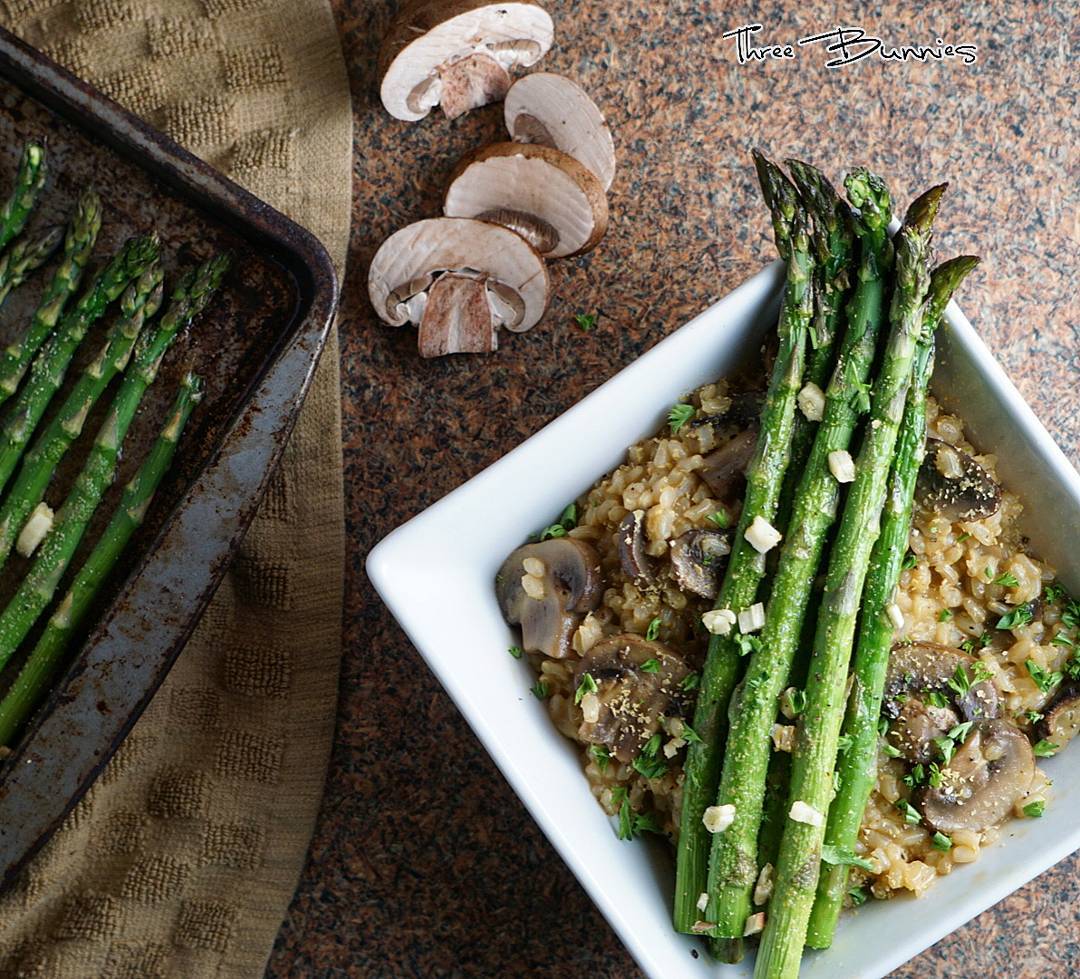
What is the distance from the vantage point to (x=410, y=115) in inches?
140

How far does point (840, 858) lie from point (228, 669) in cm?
189

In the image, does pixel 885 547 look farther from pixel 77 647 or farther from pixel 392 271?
pixel 77 647

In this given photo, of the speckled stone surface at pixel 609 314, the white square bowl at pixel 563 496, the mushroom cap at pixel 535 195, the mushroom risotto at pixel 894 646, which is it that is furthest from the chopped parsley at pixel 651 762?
the mushroom cap at pixel 535 195

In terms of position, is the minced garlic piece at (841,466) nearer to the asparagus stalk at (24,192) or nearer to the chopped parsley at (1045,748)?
the chopped parsley at (1045,748)

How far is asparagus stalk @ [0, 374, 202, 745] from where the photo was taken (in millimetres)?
3326

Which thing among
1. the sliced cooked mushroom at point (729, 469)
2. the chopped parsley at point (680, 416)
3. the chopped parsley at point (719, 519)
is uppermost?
the chopped parsley at point (680, 416)

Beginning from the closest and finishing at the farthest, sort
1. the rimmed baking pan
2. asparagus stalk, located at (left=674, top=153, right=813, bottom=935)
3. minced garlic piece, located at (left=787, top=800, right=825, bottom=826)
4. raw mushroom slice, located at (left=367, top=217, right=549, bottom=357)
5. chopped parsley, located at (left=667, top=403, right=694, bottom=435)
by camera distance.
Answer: minced garlic piece, located at (left=787, top=800, right=825, bottom=826), asparagus stalk, located at (left=674, top=153, right=813, bottom=935), chopped parsley, located at (left=667, top=403, right=694, bottom=435), the rimmed baking pan, raw mushroom slice, located at (left=367, top=217, right=549, bottom=357)

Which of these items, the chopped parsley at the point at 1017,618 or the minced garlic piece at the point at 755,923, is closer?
the minced garlic piece at the point at 755,923

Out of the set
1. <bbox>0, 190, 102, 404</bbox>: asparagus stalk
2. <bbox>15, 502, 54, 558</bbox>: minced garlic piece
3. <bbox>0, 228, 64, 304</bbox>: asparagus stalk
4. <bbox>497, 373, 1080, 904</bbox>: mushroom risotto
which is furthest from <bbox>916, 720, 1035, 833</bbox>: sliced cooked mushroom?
<bbox>0, 228, 64, 304</bbox>: asparagus stalk

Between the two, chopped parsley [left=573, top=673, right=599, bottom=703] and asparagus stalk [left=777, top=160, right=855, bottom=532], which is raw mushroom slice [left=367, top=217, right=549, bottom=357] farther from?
chopped parsley [left=573, top=673, right=599, bottom=703]

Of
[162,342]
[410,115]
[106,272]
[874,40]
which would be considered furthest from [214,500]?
[874,40]

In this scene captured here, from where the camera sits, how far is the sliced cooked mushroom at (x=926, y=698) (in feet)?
9.08

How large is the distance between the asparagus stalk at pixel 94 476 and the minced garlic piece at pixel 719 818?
194cm

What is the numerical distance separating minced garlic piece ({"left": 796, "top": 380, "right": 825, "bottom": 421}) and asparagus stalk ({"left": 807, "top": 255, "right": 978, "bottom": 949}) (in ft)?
0.63
